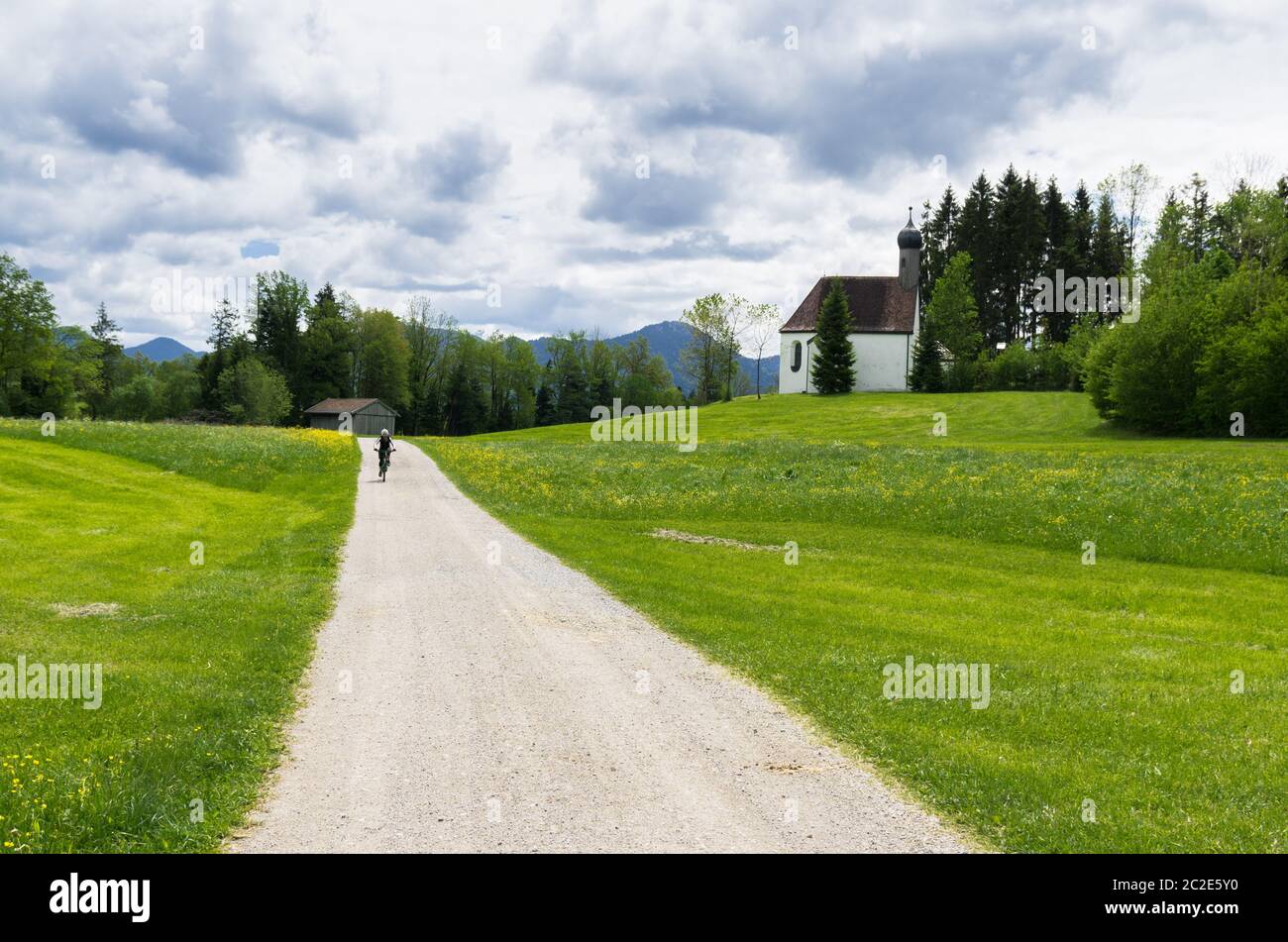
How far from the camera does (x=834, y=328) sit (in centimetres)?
9256

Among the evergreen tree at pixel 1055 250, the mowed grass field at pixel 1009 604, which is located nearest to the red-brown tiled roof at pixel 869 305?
the evergreen tree at pixel 1055 250

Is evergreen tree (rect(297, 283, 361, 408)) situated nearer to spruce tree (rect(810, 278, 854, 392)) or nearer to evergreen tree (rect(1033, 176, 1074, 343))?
spruce tree (rect(810, 278, 854, 392))

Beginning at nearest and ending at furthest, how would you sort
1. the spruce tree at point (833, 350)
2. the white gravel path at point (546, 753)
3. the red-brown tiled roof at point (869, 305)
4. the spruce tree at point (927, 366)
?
the white gravel path at point (546, 753)
the spruce tree at point (833, 350)
the spruce tree at point (927, 366)
the red-brown tiled roof at point (869, 305)

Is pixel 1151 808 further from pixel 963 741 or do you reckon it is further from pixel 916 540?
pixel 916 540

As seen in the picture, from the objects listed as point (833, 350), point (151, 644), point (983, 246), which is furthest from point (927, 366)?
point (151, 644)

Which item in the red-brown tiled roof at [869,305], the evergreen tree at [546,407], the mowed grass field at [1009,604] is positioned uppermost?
the red-brown tiled roof at [869,305]

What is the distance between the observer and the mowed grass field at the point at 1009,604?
7.56m

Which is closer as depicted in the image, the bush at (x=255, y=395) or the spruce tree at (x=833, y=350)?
the spruce tree at (x=833, y=350)

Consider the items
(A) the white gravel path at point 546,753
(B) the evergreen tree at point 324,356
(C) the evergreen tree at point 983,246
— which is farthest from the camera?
(B) the evergreen tree at point 324,356

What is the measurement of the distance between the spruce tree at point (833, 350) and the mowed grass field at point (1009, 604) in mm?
51288

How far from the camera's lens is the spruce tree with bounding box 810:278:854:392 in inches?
3615

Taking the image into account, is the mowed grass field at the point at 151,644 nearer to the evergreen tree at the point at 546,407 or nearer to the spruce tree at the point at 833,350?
the spruce tree at the point at 833,350
